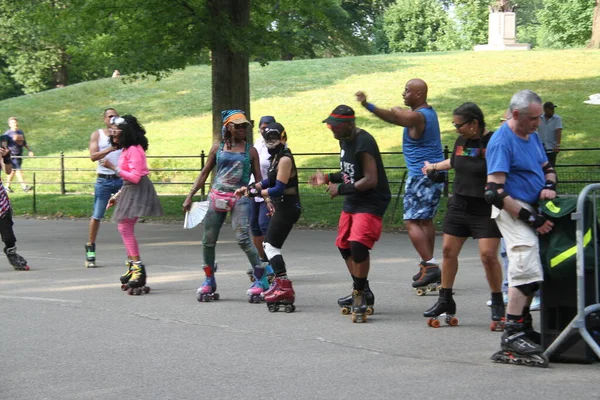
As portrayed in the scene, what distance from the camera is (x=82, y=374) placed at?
6781 mm

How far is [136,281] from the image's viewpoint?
34.6 ft

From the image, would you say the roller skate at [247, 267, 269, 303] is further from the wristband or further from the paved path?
the wristband

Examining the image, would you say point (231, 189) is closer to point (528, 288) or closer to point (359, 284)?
point (359, 284)

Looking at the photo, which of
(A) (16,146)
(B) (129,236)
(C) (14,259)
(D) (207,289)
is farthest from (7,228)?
(A) (16,146)

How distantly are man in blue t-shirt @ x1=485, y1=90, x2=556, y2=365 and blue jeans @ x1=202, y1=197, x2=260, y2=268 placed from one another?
3388 millimetres

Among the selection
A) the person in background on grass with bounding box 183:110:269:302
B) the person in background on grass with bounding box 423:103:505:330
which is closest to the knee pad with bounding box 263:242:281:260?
the person in background on grass with bounding box 183:110:269:302

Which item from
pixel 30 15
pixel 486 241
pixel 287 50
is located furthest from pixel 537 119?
pixel 30 15

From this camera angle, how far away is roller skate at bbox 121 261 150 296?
1055 cm

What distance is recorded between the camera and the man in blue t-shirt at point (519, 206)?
6.72 metres

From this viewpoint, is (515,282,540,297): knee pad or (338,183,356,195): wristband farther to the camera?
(338,183,356,195): wristband

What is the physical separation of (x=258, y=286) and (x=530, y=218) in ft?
12.7

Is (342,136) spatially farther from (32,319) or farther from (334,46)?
(334,46)

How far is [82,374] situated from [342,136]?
3.12 meters

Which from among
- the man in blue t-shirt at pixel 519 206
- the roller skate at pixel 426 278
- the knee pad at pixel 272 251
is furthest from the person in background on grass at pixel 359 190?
the man in blue t-shirt at pixel 519 206
